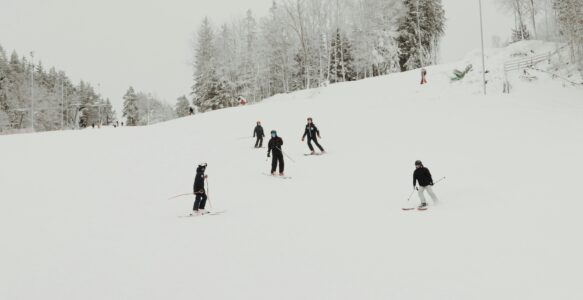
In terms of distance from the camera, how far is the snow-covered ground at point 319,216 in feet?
18.1

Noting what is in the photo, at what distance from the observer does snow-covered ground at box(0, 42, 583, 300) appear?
5.50 meters

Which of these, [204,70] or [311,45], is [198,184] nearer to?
[311,45]

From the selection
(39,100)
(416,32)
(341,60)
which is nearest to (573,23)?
(416,32)

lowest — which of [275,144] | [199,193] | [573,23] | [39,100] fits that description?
[199,193]

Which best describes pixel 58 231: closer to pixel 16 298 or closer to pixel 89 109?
pixel 16 298

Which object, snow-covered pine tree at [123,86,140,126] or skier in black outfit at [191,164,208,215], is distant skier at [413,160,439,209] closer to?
skier in black outfit at [191,164,208,215]

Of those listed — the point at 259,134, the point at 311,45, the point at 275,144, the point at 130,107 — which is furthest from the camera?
the point at 130,107

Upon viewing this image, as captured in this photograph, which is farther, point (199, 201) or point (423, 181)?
point (199, 201)

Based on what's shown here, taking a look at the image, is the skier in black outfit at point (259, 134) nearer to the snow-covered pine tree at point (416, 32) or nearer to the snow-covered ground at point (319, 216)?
the snow-covered ground at point (319, 216)

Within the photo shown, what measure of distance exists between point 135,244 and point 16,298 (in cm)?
234

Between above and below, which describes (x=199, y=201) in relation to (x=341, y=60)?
below

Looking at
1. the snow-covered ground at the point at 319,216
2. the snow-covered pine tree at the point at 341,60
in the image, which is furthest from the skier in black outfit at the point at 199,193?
the snow-covered pine tree at the point at 341,60

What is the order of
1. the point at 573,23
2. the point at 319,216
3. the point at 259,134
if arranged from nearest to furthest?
the point at 319,216, the point at 259,134, the point at 573,23

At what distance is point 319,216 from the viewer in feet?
29.7
